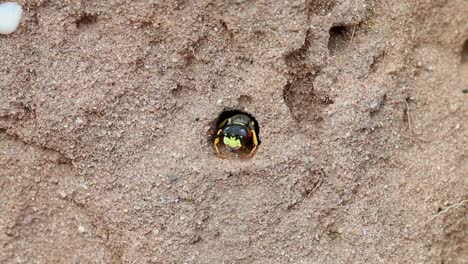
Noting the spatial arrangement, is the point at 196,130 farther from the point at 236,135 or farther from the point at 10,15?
the point at 10,15

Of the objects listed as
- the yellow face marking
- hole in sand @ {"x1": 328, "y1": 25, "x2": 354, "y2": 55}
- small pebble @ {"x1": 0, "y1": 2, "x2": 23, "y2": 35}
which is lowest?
the yellow face marking

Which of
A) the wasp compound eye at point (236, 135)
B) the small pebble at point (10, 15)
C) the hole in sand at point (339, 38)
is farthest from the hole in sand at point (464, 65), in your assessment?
the small pebble at point (10, 15)

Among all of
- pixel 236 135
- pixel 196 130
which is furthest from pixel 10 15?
pixel 236 135

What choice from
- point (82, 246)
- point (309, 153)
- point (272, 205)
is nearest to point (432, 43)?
point (309, 153)

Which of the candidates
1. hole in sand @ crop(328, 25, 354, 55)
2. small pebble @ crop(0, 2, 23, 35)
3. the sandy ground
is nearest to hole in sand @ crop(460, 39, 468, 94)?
the sandy ground

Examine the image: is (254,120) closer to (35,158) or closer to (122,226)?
(122,226)

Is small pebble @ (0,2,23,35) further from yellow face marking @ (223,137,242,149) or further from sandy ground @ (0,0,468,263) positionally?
yellow face marking @ (223,137,242,149)

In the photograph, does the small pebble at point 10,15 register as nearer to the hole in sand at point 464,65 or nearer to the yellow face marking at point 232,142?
the yellow face marking at point 232,142
